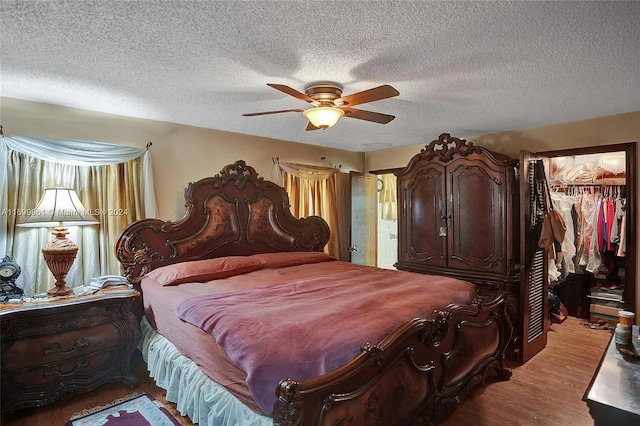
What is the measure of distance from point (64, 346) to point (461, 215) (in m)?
3.73

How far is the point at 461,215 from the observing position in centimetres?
369

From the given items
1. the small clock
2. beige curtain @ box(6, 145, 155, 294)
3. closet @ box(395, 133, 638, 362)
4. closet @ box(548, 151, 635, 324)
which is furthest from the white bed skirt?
closet @ box(548, 151, 635, 324)

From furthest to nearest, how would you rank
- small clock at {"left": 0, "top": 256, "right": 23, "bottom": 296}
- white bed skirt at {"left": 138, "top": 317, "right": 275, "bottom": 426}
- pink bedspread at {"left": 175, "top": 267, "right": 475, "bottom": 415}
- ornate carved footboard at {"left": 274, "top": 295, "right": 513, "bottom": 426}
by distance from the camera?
small clock at {"left": 0, "top": 256, "right": 23, "bottom": 296}
white bed skirt at {"left": 138, "top": 317, "right": 275, "bottom": 426}
pink bedspread at {"left": 175, "top": 267, "right": 475, "bottom": 415}
ornate carved footboard at {"left": 274, "top": 295, "right": 513, "bottom": 426}

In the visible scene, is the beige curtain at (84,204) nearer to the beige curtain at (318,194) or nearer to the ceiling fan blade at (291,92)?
the beige curtain at (318,194)

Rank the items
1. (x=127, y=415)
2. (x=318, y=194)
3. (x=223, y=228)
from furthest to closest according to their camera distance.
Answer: (x=318, y=194)
(x=223, y=228)
(x=127, y=415)

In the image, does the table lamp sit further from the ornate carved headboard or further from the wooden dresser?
the wooden dresser

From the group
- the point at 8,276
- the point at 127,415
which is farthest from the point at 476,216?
the point at 8,276

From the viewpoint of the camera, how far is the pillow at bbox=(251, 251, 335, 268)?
356 centimetres

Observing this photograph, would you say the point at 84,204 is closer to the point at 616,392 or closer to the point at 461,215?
the point at 461,215

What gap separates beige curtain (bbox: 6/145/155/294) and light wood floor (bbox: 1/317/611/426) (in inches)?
39.1

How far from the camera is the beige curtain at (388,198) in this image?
18.5ft

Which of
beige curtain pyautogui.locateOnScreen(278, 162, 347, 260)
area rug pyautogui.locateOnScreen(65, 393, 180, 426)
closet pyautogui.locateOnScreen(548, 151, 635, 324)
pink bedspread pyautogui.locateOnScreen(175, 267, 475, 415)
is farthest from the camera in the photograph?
beige curtain pyautogui.locateOnScreen(278, 162, 347, 260)

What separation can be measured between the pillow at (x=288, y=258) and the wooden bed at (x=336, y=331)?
9.9 inches

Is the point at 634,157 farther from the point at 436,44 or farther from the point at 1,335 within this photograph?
the point at 1,335
